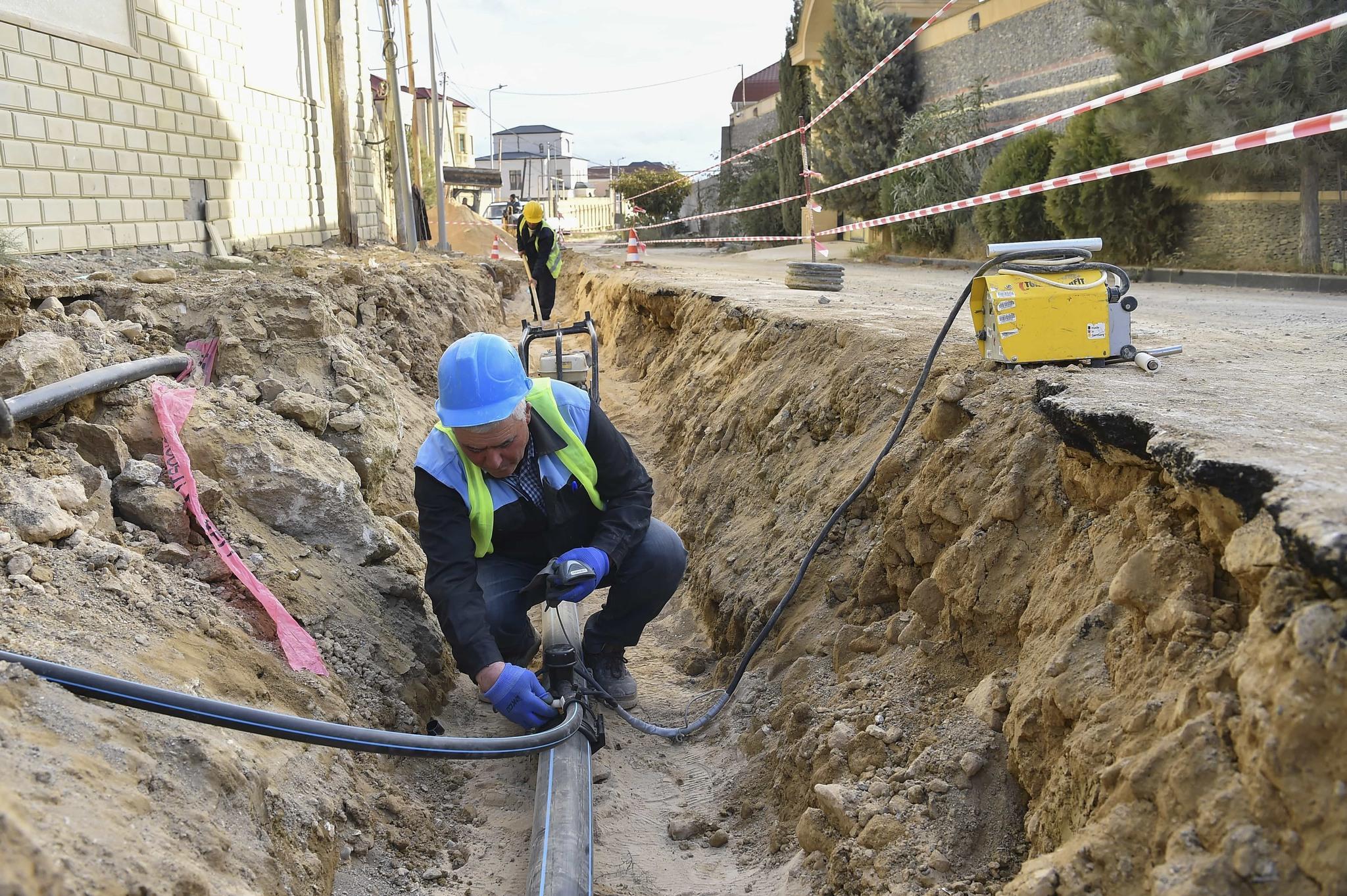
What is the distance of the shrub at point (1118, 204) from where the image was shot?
456 inches

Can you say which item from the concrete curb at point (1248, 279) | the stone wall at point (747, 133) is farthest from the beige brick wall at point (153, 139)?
the stone wall at point (747, 133)

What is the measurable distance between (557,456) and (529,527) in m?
0.34

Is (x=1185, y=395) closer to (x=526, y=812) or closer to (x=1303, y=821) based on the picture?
(x=1303, y=821)

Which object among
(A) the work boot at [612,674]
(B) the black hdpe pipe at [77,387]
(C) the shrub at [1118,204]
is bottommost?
(A) the work boot at [612,674]

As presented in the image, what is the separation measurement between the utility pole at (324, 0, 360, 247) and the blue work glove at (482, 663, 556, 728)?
11974mm

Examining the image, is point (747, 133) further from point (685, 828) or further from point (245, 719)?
point (245, 719)

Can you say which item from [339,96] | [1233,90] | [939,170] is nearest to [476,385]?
[1233,90]

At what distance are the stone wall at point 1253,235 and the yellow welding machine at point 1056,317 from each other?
8.01 metres

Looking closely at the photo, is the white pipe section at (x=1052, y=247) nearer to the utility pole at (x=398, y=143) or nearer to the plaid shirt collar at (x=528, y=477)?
the plaid shirt collar at (x=528, y=477)

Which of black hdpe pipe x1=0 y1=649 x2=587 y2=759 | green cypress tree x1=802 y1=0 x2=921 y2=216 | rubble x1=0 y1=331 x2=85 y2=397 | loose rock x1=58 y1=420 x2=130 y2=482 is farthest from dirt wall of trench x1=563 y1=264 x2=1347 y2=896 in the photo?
green cypress tree x1=802 y1=0 x2=921 y2=216

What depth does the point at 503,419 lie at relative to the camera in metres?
3.22

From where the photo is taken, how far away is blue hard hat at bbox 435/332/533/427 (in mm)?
3193

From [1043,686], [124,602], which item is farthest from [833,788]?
[124,602]

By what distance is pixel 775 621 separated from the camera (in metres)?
3.93
